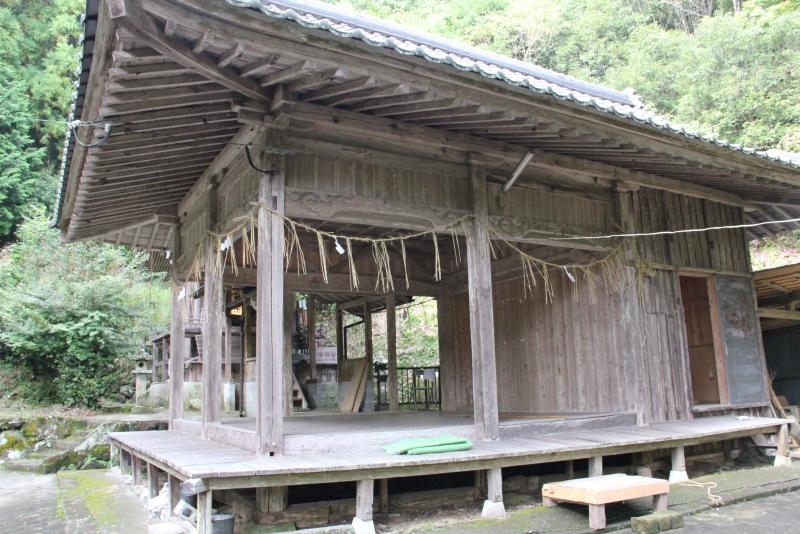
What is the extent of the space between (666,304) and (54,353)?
12640 mm

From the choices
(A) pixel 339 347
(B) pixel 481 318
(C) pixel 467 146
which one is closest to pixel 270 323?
(B) pixel 481 318

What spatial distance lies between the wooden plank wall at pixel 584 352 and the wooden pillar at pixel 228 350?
16.6ft

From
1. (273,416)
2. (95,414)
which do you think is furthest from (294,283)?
(95,414)

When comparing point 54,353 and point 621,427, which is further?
point 54,353

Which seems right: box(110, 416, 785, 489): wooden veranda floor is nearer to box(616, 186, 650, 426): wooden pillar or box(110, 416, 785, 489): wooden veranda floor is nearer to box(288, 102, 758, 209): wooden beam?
box(616, 186, 650, 426): wooden pillar

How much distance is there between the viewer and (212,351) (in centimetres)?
681

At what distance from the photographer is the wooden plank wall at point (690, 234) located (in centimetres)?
786

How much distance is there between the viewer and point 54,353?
44.1 feet

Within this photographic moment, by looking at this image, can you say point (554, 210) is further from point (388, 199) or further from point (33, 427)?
point (33, 427)

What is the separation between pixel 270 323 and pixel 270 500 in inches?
57.6

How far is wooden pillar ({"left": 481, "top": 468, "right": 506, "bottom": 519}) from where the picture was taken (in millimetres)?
5309

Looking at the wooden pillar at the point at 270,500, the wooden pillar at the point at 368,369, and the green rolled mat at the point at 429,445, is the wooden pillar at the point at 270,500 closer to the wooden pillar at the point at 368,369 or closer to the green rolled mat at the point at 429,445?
the green rolled mat at the point at 429,445

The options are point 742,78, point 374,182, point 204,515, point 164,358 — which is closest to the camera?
point 204,515

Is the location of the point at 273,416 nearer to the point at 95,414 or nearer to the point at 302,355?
the point at 302,355
